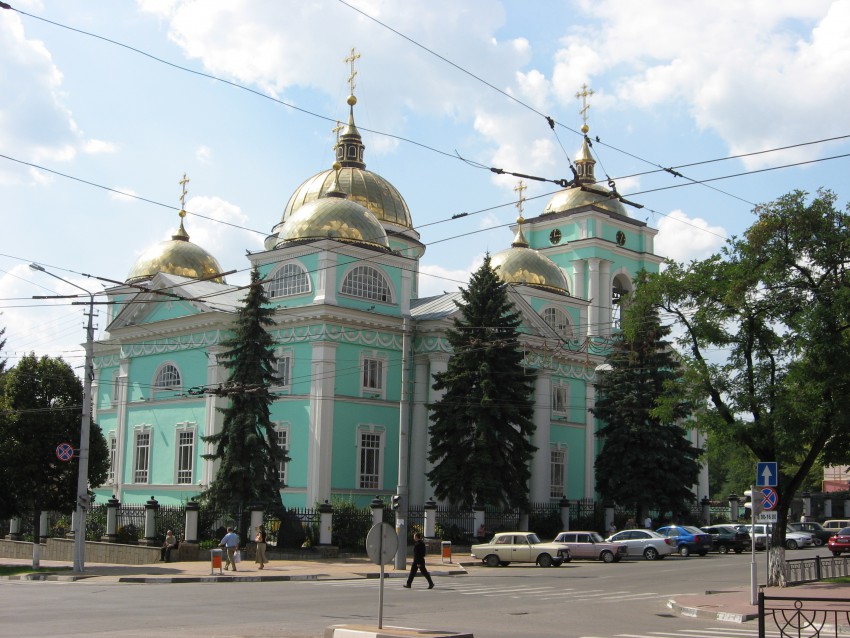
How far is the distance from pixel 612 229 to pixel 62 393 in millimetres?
34987

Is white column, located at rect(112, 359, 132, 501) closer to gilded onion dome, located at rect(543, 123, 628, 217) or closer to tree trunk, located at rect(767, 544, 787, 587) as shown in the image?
gilded onion dome, located at rect(543, 123, 628, 217)

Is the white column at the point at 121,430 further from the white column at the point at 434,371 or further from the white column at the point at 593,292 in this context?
the white column at the point at 593,292

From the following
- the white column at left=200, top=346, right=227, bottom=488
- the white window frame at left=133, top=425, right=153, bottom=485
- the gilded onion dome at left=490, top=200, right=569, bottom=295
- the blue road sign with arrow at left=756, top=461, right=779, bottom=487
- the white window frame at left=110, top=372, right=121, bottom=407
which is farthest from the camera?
the gilded onion dome at left=490, top=200, right=569, bottom=295

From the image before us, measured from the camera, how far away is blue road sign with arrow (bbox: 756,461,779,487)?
66.5ft

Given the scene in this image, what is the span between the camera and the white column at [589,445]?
50.1 meters

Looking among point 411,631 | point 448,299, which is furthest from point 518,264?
point 411,631

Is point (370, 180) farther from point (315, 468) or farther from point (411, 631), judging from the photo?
point (411, 631)

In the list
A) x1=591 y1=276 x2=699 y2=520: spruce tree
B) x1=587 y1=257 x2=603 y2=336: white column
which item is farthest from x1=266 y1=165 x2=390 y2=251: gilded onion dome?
x1=587 y1=257 x2=603 y2=336: white column

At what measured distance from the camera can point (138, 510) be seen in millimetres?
36406

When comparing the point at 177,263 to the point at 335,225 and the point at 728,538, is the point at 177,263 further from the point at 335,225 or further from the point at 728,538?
the point at 728,538

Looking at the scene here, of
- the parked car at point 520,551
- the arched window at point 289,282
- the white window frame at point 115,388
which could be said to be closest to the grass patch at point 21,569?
the parked car at point 520,551

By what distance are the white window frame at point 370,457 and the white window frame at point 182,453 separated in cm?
762

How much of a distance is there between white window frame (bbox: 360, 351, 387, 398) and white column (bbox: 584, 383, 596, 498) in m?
12.3

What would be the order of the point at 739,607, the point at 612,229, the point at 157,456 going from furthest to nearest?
the point at 612,229, the point at 157,456, the point at 739,607
